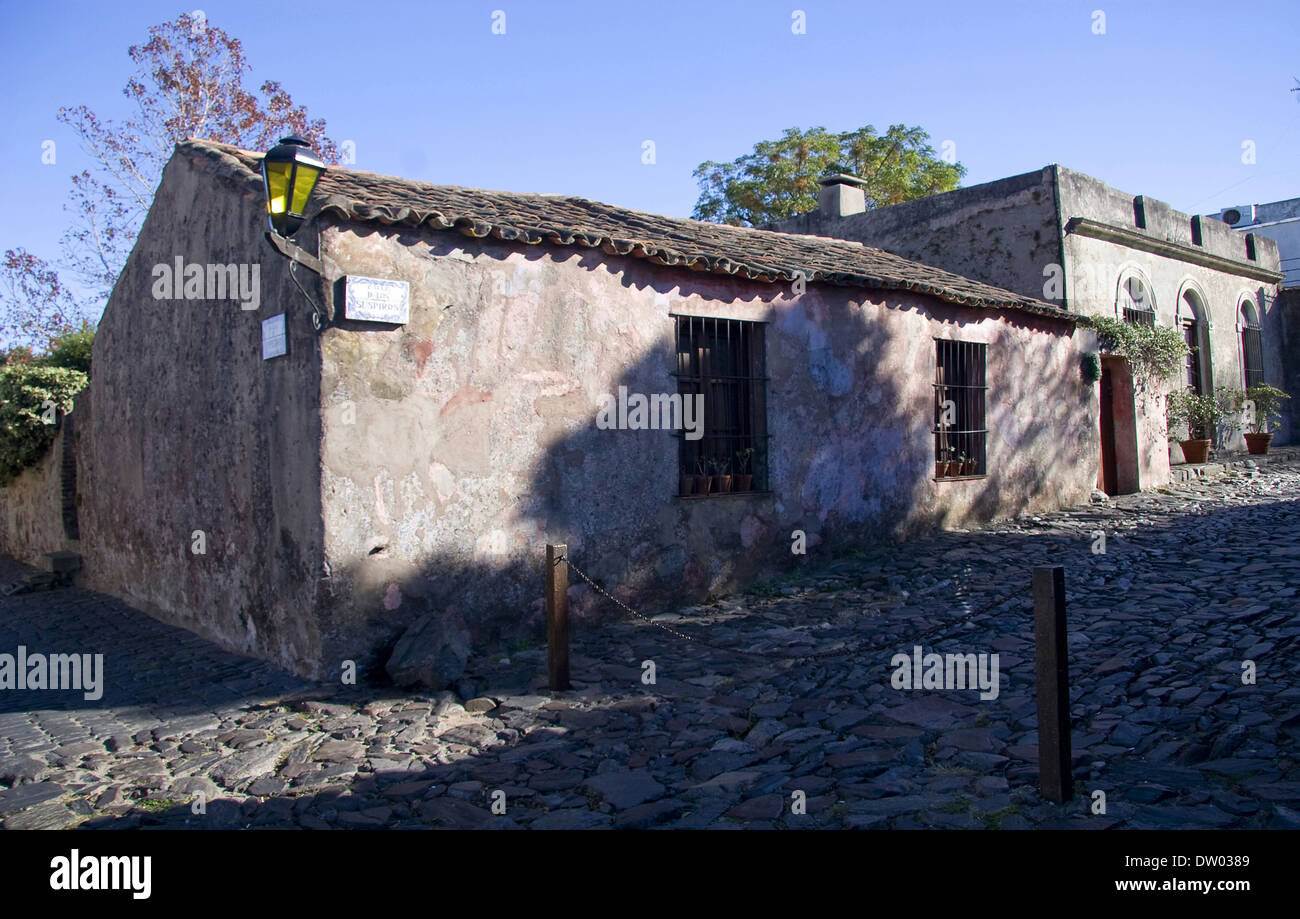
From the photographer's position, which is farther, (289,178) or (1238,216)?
(1238,216)

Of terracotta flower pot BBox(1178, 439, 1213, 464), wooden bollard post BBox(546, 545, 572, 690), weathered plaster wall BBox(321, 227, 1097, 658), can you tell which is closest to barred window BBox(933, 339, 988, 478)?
weathered plaster wall BBox(321, 227, 1097, 658)

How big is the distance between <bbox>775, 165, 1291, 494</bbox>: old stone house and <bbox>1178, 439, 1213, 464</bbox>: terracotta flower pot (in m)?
0.60

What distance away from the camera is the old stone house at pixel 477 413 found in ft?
19.8

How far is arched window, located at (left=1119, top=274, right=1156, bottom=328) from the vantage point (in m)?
14.7

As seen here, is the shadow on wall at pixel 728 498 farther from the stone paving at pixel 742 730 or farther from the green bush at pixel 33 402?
the green bush at pixel 33 402

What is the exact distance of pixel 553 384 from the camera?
7.01 meters

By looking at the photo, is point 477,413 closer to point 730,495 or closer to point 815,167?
point 730,495

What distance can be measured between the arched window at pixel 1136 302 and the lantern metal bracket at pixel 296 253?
1307cm

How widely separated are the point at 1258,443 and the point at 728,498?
13.7 m

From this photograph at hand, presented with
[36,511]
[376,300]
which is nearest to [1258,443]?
[376,300]

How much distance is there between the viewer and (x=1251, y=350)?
18.6m
